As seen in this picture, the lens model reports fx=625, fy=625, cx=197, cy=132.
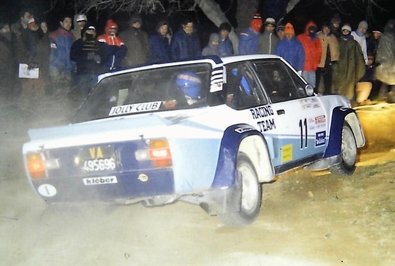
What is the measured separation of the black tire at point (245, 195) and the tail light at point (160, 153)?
33.4 inches

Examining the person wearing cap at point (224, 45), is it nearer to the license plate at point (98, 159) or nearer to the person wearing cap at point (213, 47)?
the person wearing cap at point (213, 47)

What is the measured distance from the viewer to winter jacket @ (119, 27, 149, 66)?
12.2 m

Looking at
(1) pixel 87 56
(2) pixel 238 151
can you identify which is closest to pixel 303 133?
(2) pixel 238 151

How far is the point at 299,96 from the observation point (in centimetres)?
756

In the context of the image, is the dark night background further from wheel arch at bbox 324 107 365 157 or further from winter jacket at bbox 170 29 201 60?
wheel arch at bbox 324 107 365 157

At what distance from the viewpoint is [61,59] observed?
1209cm

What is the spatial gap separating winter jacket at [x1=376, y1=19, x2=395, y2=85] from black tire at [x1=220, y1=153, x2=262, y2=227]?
895 centimetres

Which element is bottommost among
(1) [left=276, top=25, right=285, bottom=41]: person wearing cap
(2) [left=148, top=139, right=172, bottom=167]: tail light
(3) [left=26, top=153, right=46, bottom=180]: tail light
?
(3) [left=26, top=153, right=46, bottom=180]: tail light

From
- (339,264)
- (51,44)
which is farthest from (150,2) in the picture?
(339,264)

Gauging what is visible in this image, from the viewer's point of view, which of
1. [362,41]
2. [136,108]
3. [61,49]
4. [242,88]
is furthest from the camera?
[362,41]

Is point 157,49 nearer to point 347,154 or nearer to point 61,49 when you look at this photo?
point 61,49

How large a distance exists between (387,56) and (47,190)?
1039 centimetres

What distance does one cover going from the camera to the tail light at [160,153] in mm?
→ 5395

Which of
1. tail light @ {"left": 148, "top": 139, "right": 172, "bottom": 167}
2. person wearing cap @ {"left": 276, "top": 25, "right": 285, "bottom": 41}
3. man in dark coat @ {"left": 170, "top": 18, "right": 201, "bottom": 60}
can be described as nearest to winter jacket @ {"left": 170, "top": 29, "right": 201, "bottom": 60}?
man in dark coat @ {"left": 170, "top": 18, "right": 201, "bottom": 60}
